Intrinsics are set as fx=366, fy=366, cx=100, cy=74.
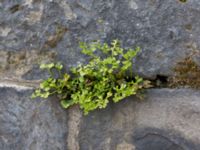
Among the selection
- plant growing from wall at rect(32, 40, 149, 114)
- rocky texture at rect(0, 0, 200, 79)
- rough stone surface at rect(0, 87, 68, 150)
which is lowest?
rough stone surface at rect(0, 87, 68, 150)

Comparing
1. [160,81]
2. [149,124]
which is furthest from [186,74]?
[149,124]

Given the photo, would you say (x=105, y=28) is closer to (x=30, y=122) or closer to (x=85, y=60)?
(x=85, y=60)

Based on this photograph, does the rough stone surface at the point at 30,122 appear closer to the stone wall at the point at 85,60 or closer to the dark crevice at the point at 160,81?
the stone wall at the point at 85,60

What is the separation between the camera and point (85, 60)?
1.18 metres

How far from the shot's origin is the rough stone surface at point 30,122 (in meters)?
1.24

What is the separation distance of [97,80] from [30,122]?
28cm

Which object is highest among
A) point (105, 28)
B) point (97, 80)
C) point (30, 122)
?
point (105, 28)

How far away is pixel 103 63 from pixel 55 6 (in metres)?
0.24

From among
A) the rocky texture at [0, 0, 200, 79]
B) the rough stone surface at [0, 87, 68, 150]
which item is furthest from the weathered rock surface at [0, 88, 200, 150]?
the rocky texture at [0, 0, 200, 79]

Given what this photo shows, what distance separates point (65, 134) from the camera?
124 centimetres

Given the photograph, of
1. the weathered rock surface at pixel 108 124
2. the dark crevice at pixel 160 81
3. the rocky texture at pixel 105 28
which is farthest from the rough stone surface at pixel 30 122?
the dark crevice at pixel 160 81

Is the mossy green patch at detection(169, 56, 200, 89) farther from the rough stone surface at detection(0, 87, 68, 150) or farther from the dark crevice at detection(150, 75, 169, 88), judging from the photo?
the rough stone surface at detection(0, 87, 68, 150)

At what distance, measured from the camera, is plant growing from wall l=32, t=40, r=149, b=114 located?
3.70ft

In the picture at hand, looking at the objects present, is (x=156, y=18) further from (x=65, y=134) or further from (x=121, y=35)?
(x=65, y=134)
